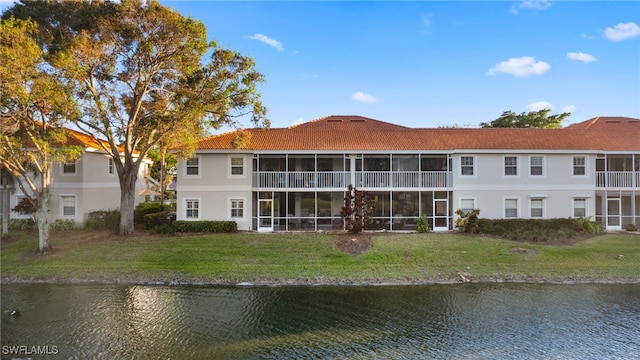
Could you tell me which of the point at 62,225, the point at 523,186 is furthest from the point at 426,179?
the point at 62,225

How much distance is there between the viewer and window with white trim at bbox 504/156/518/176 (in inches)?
1017

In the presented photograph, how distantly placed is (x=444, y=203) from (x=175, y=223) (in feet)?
56.2

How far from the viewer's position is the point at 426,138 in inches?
1096

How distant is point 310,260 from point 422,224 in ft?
28.2

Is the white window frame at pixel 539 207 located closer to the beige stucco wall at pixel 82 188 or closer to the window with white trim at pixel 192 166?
the window with white trim at pixel 192 166

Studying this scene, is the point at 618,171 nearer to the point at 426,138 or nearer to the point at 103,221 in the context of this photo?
the point at 426,138

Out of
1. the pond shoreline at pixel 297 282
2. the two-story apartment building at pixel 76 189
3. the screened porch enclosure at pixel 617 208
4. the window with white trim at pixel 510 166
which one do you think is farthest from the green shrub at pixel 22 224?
the screened porch enclosure at pixel 617 208

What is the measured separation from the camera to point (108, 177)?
94.7ft

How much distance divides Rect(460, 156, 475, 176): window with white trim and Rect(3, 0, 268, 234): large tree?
12.7 meters

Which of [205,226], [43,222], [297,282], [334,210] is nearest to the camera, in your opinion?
[297,282]

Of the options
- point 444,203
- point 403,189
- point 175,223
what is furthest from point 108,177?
point 444,203

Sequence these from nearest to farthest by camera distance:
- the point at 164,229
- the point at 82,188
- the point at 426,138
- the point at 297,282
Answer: the point at 297,282
the point at 164,229
the point at 82,188
the point at 426,138

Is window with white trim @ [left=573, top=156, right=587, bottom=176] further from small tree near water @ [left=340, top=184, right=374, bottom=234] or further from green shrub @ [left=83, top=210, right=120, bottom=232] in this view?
green shrub @ [left=83, top=210, right=120, bottom=232]

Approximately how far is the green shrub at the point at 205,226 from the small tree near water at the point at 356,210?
22.7 feet
